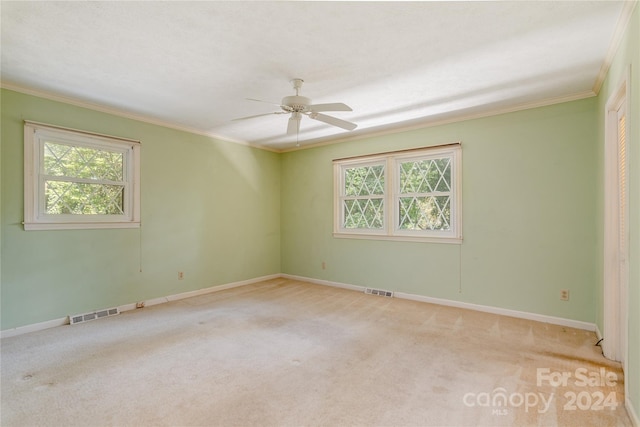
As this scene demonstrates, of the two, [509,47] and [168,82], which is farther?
[168,82]

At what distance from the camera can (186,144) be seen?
4609 mm

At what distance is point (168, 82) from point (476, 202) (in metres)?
3.78

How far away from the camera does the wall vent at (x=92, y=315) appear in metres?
3.50

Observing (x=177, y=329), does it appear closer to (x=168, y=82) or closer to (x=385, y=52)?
(x=168, y=82)

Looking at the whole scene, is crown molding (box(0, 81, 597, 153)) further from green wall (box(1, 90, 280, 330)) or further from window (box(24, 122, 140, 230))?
window (box(24, 122, 140, 230))

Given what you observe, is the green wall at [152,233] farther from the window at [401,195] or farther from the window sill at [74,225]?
the window at [401,195]

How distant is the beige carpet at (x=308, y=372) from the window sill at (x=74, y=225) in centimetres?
110

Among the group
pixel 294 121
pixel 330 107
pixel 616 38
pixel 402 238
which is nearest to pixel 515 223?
pixel 402 238

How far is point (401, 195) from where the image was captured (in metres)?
4.65

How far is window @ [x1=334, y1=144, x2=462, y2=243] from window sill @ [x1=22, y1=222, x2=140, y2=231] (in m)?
3.09

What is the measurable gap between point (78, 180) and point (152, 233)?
3.46 feet

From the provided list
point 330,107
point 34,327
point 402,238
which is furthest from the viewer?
point 402,238

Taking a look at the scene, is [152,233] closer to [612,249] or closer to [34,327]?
[34,327]

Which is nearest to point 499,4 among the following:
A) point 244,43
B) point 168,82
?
point 244,43
